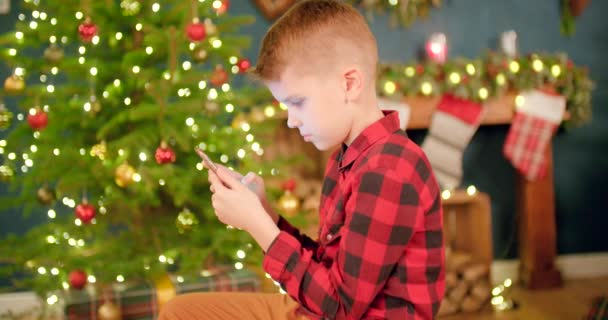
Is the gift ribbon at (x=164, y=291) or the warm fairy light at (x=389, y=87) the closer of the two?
the gift ribbon at (x=164, y=291)

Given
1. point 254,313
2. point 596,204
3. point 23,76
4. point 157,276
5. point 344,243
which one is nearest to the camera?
point 344,243

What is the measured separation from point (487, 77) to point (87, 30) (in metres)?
1.81

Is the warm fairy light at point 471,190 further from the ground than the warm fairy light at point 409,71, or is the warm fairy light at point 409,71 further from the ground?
the warm fairy light at point 409,71

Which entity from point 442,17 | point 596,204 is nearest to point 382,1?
point 442,17

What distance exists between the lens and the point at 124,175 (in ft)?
7.14

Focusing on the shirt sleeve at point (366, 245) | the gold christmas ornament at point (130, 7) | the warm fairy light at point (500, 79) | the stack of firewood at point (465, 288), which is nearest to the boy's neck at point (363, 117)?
the shirt sleeve at point (366, 245)

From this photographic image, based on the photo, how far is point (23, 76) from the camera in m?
2.30

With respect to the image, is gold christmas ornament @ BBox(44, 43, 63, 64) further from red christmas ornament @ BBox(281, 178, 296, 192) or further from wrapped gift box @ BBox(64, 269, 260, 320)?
red christmas ornament @ BBox(281, 178, 296, 192)

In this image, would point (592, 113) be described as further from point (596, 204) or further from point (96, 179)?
point (96, 179)

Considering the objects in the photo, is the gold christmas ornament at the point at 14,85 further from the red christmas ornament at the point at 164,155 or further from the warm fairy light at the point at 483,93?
the warm fairy light at the point at 483,93

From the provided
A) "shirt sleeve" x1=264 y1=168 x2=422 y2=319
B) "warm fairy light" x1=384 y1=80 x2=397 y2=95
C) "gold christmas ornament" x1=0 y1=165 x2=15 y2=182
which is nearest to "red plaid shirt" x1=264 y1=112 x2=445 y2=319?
"shirt sleeve" x1=264 y1=168 x2=422 y2=319

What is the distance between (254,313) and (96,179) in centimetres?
120

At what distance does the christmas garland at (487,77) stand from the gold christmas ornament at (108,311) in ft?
5.18

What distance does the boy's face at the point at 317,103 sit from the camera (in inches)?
45.5
